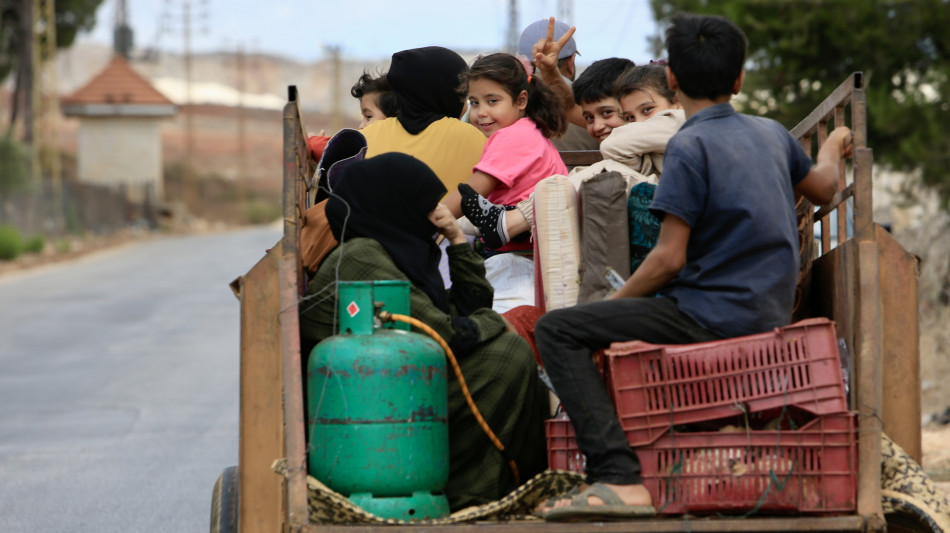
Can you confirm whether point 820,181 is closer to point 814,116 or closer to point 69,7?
point 814,116

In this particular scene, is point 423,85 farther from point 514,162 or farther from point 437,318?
point 437,318

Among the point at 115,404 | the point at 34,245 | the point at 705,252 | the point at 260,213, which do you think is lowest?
the point at 115,404

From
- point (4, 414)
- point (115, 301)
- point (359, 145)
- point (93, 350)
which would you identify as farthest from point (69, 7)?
point (359, 145)

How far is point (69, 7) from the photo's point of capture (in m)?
49.6

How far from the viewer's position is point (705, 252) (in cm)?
377

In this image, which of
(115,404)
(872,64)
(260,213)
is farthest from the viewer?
(260,213)

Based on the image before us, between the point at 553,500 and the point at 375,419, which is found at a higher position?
the point at 375,419

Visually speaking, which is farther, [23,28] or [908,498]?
[23,28]

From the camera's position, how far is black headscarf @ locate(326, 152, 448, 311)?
4148 mm

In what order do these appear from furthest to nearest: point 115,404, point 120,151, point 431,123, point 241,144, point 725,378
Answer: point 241,144, point 120,151, point 115,404, point 431,123, point 725,378

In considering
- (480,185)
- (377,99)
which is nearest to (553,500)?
(480,185)

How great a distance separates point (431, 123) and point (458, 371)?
160cm

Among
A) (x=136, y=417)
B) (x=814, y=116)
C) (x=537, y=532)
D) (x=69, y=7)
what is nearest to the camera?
(x=537, y=532)

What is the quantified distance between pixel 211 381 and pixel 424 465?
391 inches
